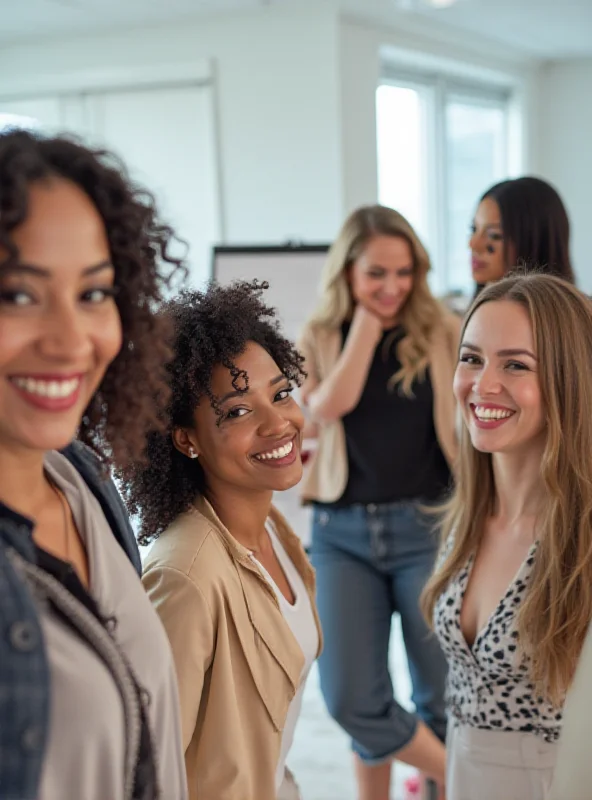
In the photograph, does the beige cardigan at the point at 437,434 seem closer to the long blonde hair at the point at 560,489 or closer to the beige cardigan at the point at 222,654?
the long blonde hair at the point at 560,489

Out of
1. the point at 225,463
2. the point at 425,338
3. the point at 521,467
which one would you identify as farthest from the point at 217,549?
the point at 425,338

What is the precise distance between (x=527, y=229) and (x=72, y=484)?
1.50 meters

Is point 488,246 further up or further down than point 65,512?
further up

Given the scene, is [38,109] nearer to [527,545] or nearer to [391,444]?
[391,444]

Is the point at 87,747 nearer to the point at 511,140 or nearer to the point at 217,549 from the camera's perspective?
the point at 217,549

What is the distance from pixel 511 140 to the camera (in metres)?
7.91

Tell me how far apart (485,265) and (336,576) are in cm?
93

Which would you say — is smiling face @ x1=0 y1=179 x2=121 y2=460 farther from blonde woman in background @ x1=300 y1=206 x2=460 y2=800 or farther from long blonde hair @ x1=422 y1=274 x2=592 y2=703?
blonde woman in background @ x1=300 y1=206 x2=460 y2=800

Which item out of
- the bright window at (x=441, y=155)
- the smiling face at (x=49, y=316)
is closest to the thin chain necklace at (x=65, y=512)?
the smiling face at (x=49, y=316)

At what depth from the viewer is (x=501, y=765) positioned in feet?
5.22

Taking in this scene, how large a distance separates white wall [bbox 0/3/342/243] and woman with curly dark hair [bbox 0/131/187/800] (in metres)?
4.26

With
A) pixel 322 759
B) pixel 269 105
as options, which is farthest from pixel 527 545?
pixel 269 105

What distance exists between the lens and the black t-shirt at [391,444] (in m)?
2.47

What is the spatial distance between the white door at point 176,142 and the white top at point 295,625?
4017 millimetres
